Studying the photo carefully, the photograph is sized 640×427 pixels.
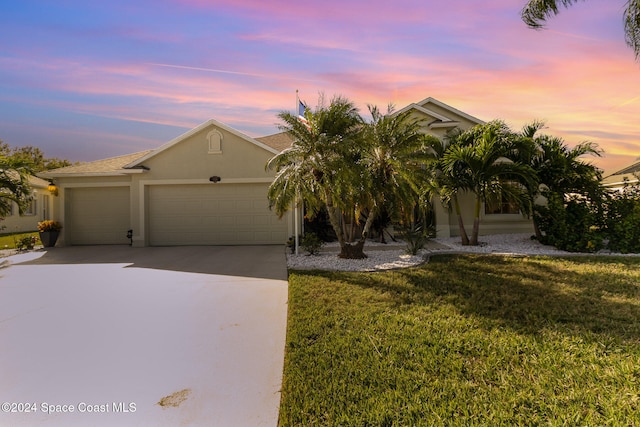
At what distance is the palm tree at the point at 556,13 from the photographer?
32.8ft

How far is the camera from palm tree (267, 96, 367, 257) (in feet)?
26.9

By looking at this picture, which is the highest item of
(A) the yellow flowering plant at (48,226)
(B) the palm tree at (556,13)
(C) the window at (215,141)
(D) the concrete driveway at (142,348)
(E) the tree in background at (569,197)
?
(B) the palm tree at (556,13)

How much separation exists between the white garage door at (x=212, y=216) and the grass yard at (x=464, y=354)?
22.7 feet

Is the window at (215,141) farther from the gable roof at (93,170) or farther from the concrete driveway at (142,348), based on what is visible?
the concrete driveway at (142,348)

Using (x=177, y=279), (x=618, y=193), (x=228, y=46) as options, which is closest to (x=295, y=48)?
(x=228, y=46)

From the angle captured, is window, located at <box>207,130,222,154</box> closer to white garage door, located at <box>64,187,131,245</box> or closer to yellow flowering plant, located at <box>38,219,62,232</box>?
white garage door, located at <box>64,187,131,245</box>

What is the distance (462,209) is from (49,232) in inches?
665

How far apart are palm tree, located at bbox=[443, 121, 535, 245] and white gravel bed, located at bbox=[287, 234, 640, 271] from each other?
1.54 m

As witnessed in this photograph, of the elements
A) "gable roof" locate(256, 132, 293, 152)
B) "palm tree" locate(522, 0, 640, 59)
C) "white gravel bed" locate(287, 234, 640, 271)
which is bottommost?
"white gravel bed" locate(287, 234, 640, 271)

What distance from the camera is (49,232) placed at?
43.3ft

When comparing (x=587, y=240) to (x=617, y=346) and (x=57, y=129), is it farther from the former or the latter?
(x=57, y=129)

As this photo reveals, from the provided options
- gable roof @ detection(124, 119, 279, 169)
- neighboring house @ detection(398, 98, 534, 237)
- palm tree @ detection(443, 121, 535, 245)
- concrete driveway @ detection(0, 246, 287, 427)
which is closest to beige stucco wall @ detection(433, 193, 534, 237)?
neighboring house @ detection(398, 98, 534, 237)

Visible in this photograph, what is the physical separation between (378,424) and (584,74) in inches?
445

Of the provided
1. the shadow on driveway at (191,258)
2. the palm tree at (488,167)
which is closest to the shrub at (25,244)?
the shadow on driveway at (191,258)
